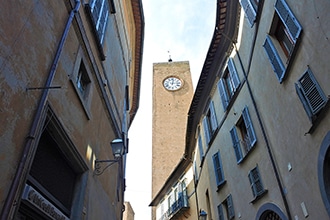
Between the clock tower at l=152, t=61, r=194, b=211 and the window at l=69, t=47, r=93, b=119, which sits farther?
the clock tower at l=152, t=61, r=194, b=211

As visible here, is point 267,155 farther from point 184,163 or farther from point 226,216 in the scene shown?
point 184,163

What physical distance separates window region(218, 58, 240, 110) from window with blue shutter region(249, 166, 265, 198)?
10.1 ft

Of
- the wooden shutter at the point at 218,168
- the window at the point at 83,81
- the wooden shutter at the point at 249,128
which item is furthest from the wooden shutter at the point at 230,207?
the window at the point at 83,81

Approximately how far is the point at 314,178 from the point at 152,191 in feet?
82.3

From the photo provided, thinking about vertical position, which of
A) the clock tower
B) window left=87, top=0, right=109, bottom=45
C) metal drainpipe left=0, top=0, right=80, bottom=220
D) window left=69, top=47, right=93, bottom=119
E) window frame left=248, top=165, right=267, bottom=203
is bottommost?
metal drainpipe left=0, top=0, right=80, bottom=220

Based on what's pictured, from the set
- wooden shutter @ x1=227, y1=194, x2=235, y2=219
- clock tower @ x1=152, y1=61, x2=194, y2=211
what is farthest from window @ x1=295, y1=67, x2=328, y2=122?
clock tower @ x1=152, y1=61, x2=194, y2=211

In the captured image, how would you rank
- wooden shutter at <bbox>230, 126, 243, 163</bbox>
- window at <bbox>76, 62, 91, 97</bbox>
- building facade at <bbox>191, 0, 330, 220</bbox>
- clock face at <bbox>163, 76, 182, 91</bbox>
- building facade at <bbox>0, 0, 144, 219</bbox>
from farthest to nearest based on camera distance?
1. clock face at <bbox>163, 76, 182, 91</bbox>
2. wooden shutter at <bbox>230, 126, 243, 163</bbox>
3. window at <bbox>76, 62, 91, 97</bbox>
4. building facade at <bbox>191, 0, 330, 220</bbox>
5. building facade at <bbox>0, 0, 144, 219</bbox>

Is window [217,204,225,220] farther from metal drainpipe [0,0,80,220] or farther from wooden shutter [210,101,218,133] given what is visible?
metal drainpipe [0,0,80,220]

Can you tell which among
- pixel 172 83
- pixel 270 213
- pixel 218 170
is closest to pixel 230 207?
pixel 218 170

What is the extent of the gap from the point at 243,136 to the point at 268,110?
254 centimetres

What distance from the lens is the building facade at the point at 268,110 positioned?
17.9 feet

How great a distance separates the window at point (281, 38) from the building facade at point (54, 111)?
15.3ft

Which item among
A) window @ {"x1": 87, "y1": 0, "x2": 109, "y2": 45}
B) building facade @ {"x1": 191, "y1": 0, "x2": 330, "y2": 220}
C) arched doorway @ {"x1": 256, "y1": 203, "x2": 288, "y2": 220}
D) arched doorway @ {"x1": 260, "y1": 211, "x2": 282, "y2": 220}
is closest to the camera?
building facade @ {"x1": 191, "y1": 0, "x2": 330, "y2": 220}

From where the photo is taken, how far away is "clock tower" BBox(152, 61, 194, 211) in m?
30.7
